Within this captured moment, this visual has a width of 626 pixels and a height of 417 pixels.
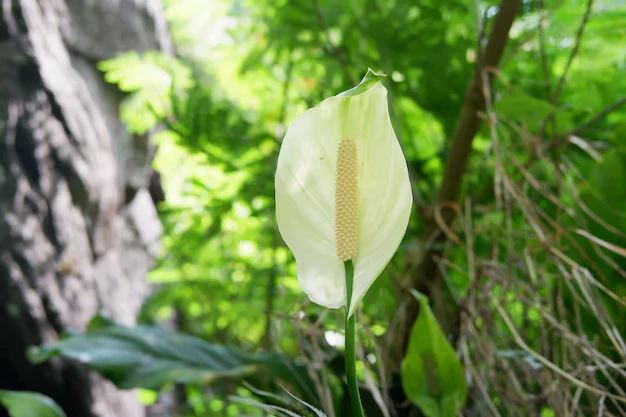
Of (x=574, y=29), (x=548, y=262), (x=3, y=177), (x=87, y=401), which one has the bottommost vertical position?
(x=87, y=401)

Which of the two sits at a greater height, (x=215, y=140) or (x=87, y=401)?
(x=215, y=140)

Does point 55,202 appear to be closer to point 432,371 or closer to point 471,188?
point 471,188

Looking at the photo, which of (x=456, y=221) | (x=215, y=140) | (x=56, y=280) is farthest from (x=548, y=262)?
(x=56, y=280)

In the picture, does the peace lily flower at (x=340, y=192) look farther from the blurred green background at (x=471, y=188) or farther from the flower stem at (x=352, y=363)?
the blurred green background at (x=471, y=188)

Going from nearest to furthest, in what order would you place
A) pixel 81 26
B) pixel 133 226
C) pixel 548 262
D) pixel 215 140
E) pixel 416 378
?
pixel 416 378 < pixel 548 262 < pixel 215 140 < pixel 81 26 < pixel 133 226

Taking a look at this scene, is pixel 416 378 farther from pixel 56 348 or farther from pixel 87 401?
pixel 87 401

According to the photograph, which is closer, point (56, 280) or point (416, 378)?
point (416, 378)

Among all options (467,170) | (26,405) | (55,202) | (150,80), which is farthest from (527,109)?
(55,202)
